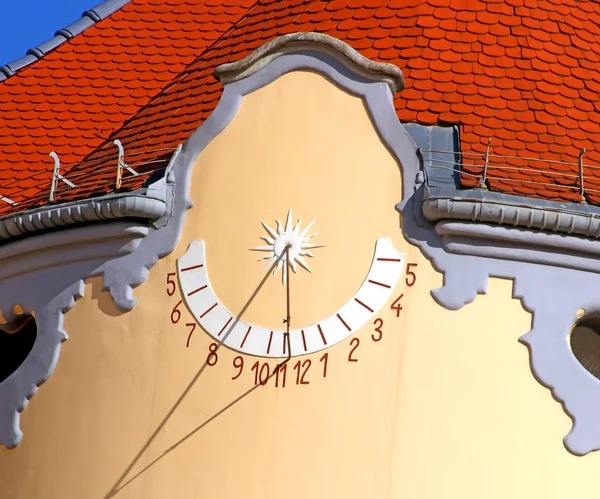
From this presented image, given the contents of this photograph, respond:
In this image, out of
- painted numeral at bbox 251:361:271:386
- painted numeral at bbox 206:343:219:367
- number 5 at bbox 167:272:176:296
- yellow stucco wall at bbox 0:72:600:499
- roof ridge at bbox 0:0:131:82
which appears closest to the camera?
yellow stucco wall at bbox 0:72:600:499

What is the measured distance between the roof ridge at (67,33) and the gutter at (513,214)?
613cm

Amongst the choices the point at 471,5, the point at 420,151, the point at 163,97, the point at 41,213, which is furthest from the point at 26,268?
the point at 471,5

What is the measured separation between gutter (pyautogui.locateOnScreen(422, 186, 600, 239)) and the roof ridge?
6.13 meters

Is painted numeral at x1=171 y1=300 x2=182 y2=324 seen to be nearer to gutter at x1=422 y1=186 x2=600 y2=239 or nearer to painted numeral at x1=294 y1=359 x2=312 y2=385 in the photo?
painted numeral at x1=294 y1=359 x2=312 y2=385

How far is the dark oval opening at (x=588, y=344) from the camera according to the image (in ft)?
39.4

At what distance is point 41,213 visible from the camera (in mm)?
12695

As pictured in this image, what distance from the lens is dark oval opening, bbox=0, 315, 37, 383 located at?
13.3 meters

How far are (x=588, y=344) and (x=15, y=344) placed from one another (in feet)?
15.2

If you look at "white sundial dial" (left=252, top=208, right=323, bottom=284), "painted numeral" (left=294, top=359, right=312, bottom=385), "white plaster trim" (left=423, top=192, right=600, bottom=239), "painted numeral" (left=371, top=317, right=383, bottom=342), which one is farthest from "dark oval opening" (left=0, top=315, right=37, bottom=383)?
"white plaster trim" (left=423, top=192, right=600, bottom=239)

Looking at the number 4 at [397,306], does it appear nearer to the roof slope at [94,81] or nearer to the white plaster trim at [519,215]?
the white plaster trim at [519,215]

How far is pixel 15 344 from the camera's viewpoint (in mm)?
13672

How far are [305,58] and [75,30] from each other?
16.3 ft

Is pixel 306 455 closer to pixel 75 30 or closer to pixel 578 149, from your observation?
pixel 578 149

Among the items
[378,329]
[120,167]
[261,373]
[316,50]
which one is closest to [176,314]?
[261,373]
